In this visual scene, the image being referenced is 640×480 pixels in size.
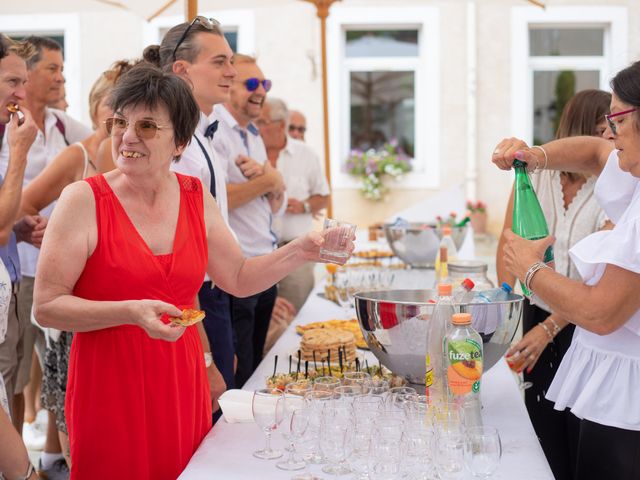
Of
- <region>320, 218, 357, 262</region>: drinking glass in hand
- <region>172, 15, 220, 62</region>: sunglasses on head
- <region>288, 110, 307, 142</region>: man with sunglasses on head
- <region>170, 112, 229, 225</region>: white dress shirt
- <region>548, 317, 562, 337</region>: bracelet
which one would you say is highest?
<region>172, 15, 220, 62</region>: sunglasses on head

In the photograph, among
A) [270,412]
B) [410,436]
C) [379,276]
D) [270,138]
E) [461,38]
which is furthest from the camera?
[461,38]

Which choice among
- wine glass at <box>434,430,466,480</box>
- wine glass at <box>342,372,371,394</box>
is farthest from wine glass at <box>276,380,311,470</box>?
wine glass at <box>434,430,466,480</box>

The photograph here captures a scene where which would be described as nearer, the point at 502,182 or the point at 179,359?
the point at 179,359

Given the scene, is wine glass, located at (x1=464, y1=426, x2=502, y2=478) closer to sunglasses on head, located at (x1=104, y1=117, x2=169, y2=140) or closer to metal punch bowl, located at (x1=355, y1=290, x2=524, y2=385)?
metal punch bowl, located at (x1=355, y1=290, x2=524, y2=385)

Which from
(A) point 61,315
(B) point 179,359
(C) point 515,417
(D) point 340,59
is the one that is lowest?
(C) point 515,417

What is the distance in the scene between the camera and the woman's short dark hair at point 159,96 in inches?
78.7

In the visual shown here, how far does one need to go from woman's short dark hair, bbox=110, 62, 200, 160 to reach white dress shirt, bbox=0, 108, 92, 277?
175 centimetres

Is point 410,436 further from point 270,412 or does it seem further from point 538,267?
point 538,267

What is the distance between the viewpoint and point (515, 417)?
80.0 inches

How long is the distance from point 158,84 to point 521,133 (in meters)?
9.09

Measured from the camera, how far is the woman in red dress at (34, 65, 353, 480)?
6.19ft

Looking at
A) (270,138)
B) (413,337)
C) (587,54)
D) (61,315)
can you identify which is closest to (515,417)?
(413,337)

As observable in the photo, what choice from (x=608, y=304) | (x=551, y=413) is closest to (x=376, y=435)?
(x=608, y=304)

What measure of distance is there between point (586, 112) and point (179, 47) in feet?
4.80
